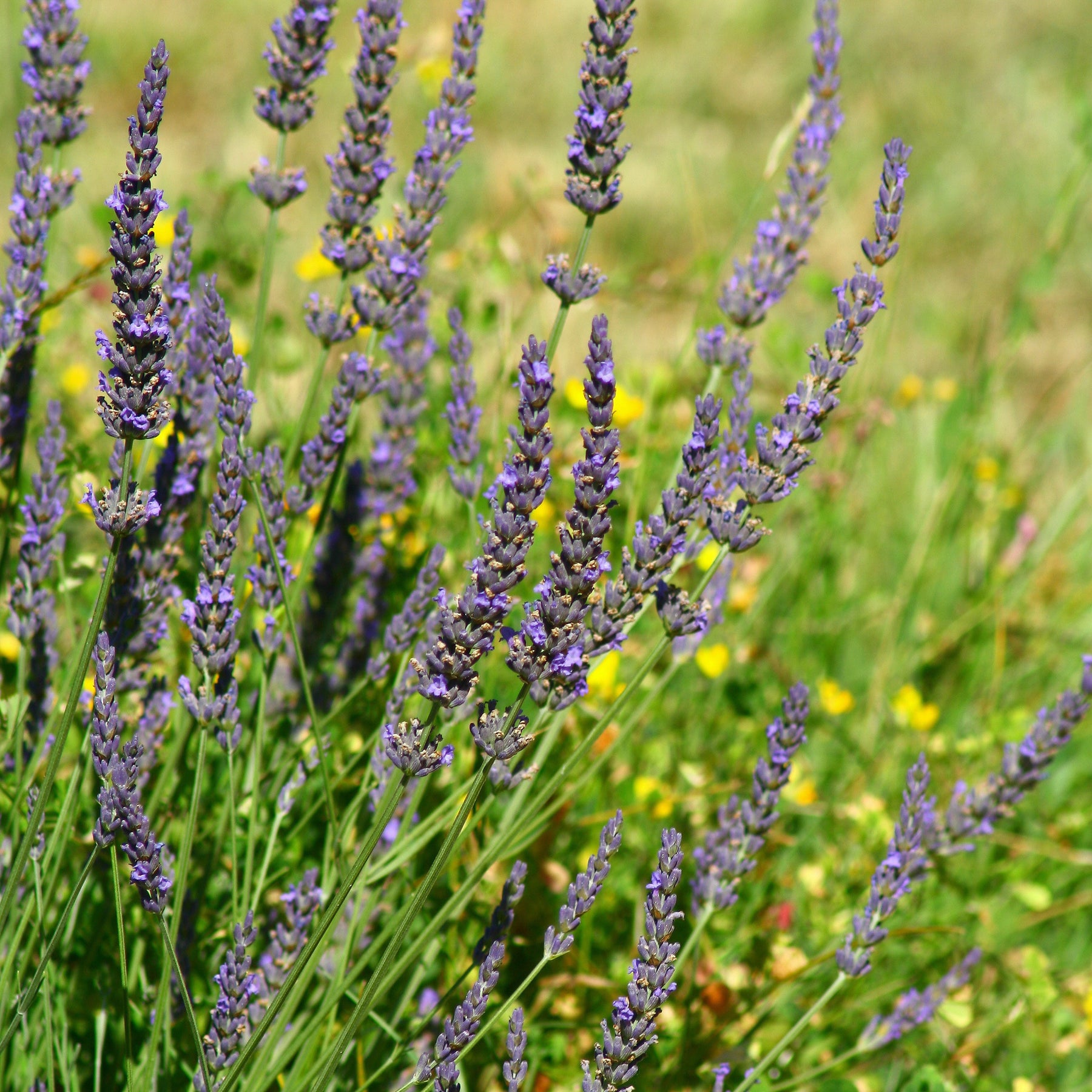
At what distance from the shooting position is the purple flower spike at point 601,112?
134 cm

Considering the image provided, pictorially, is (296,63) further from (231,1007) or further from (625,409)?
(231,1007)

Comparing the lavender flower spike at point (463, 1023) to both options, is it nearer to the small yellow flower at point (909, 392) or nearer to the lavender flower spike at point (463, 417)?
the lavender flower spike at point (463, 417)

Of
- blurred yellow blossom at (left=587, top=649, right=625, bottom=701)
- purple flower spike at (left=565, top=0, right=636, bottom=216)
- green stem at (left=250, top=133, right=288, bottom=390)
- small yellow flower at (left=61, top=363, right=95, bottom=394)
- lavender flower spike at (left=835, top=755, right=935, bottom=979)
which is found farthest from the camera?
small yellow flower at (left=61, top=363, right=95, bottom=394)

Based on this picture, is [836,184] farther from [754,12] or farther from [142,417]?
[142,417]

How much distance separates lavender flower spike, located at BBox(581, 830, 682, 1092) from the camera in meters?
1.25

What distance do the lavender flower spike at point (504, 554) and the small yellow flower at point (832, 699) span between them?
1.57 meters

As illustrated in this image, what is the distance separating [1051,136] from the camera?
5730 millimetres

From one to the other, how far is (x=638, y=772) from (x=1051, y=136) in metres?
4.77

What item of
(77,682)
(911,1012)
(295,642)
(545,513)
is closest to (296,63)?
(295,642)

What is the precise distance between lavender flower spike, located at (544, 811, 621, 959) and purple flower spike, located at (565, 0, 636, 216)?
75cm

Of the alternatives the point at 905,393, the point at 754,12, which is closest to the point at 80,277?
the point at 905,393

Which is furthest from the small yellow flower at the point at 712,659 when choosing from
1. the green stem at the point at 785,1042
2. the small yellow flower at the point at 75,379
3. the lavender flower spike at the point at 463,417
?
the small yellow flower at the point at 75,379

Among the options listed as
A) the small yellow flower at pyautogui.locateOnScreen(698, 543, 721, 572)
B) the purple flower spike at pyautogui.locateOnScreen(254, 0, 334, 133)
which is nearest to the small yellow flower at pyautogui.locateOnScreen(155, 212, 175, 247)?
the purple flower spike at pyautogui.locateOnScreen(254, 0, 334, 133)

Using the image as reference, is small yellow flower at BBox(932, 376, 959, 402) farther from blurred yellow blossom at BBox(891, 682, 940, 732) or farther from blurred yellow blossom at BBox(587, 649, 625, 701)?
blurred yellow blossom at BBox(587, 649, 625, 701)
